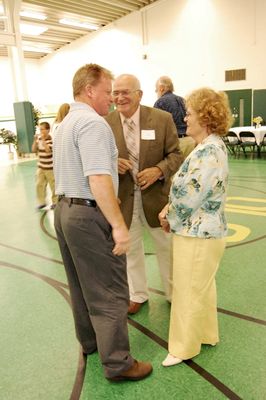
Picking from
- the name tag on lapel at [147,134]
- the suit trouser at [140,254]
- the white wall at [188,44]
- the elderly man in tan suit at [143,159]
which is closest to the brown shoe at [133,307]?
the suit trouser at [140,254]

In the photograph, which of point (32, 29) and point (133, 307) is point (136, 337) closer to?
point (133, 307)

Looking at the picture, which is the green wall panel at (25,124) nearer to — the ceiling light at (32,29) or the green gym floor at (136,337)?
the ceiling light at (32,29)

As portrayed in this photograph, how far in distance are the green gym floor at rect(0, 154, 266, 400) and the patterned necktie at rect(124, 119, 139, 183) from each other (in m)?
1.10

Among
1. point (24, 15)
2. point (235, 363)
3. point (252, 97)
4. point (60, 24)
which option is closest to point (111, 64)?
point (60, 24)

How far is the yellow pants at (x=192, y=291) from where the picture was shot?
6.14ft

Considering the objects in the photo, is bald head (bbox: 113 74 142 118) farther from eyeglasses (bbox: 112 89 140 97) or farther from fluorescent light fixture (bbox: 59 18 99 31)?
fluorescent light fixture (bbox: 59 18 99 31)

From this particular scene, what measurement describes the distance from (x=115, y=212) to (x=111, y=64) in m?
15.0

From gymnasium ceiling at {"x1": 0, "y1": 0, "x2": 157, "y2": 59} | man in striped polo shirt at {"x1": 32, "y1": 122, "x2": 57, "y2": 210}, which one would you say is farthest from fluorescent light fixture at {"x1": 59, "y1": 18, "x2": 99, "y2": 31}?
man in striped polo shirt at {"x1": 32, "y1": 122, "x2": 57, "y2": 210}

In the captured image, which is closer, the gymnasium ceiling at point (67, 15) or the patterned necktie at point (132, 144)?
the patterned necktie at point (132, 144)

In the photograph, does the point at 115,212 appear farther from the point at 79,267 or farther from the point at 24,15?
the point at 24,15

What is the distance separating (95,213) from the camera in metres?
1.65

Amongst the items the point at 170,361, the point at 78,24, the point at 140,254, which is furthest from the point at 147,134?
the point at 78,24

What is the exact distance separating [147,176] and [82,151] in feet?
2.81

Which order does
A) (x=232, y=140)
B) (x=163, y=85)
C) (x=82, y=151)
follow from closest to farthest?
(x=82, y=151), (x=163, y=85), (x=232, y=140)
